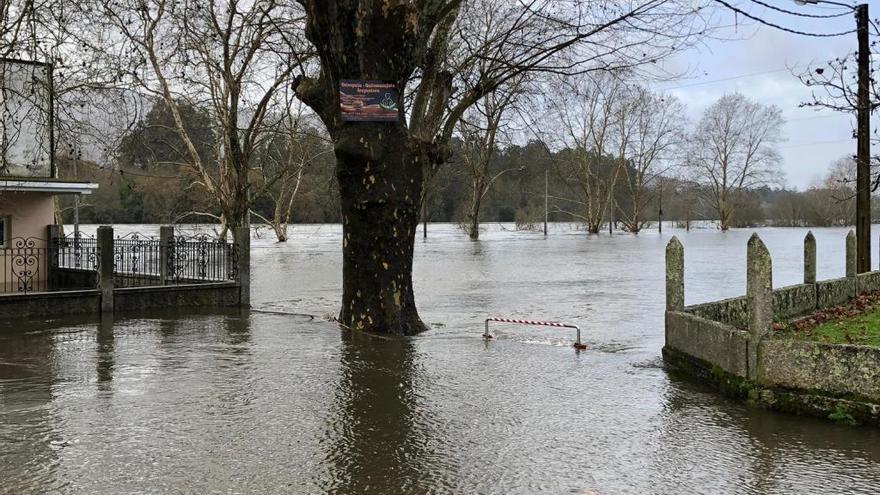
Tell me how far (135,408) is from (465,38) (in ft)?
37.0

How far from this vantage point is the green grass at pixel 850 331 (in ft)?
28.9

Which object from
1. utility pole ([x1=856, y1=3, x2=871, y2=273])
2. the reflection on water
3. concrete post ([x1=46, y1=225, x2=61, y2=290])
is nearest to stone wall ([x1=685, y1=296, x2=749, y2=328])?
the reflection on water

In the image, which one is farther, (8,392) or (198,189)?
(198,189)

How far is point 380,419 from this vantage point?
22.8 ft

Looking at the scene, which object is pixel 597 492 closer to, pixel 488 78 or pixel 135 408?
pixel 135 408

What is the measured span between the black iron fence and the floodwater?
4.04 metres

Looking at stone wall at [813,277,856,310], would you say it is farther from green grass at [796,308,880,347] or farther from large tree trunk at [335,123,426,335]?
large tree trunk at [335,123,426,335]

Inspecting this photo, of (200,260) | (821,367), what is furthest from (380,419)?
(200,260)

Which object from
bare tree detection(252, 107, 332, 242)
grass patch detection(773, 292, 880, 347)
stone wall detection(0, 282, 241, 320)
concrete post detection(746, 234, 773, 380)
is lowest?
stone wall detection(0, 282, 241, 320)

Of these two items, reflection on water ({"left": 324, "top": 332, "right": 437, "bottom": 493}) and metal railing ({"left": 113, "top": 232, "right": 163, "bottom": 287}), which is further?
metal railing ({"left": 113, "top": 232, "right": 163, "bottom": 287})

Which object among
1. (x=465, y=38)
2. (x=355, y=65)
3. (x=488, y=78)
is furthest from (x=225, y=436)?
(x=465, y=38)

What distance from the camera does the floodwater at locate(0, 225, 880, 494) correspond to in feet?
17.4

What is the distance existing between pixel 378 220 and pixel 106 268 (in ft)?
21.1

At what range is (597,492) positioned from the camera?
5.05 meters
